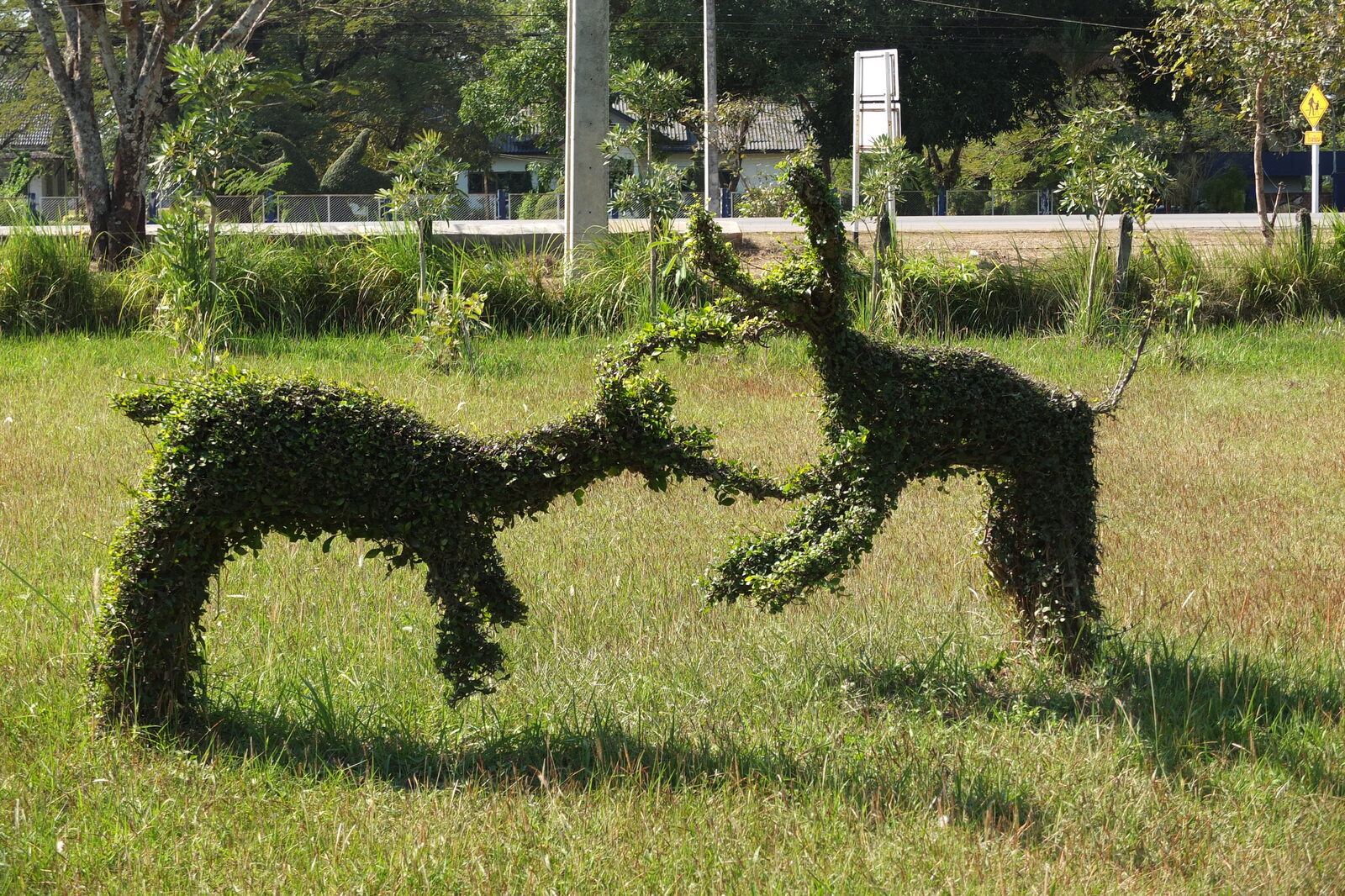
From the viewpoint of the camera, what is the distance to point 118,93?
54.2 ft

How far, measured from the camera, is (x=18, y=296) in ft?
46.0

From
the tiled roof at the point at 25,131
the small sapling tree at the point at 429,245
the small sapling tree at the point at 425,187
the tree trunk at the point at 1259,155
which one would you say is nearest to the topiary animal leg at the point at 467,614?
the small sapling tree at the point at 429,245

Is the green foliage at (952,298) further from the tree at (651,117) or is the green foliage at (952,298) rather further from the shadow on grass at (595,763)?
the shadow on grass at (595,763)

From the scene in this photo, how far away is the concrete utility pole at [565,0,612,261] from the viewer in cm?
1471

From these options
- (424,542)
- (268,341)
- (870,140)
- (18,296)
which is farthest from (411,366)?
(424,542)

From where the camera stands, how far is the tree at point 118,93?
16.5 metres

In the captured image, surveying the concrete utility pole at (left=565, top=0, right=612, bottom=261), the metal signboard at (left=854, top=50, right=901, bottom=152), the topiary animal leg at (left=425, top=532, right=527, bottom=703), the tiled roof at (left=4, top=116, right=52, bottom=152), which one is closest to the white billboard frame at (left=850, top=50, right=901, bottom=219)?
the metal signboard at (left=854, top=50, right=901, bottom=152)

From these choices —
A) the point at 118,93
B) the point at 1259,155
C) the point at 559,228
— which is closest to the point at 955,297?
the point at 559,228

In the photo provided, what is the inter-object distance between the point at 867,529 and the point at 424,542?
55.1 inches

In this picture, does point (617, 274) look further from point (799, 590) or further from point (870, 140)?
point (799, 590)

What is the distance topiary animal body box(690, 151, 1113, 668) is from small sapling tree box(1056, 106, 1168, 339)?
375 inches

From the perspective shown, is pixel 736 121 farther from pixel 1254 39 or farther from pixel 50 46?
pixel 1254 39

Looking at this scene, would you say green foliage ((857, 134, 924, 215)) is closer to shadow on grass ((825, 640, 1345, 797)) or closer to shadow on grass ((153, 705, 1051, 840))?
shadow on grass ((825, 640, 1345, 797))

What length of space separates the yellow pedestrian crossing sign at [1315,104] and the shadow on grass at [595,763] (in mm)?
16554
